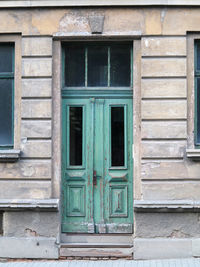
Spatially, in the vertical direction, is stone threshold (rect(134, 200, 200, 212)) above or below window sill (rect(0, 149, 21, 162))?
below

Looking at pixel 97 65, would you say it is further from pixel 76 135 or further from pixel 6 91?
pixel 6 91

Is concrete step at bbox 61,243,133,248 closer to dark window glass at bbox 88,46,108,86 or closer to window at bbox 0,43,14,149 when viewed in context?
window at bbox 0,43,14,149

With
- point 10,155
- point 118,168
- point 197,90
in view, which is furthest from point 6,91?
point 197,90

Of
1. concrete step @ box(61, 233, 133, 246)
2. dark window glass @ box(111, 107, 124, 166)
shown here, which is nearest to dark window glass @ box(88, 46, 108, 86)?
dark window glass @ box(111, 107, 124, 166)

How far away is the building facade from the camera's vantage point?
8094 mm

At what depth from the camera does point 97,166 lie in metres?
8.52

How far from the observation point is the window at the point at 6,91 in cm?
859

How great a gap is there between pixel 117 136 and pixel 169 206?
1.60 m

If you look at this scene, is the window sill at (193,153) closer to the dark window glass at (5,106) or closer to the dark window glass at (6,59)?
the dark window glass at (5,106)

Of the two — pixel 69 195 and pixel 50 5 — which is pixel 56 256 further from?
pixel 50 5

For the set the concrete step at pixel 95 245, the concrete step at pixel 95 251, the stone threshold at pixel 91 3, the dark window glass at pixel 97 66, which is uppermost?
the stone threshold at pixel 91 3

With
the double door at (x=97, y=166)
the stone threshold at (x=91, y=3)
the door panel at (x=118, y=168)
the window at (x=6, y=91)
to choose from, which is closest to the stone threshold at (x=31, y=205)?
the double door at (x=97, y=166)

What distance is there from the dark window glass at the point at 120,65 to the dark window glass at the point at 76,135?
0.85 m

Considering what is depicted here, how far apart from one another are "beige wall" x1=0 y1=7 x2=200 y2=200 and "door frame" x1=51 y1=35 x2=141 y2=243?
0.28ft
